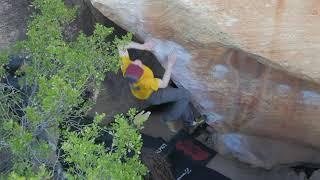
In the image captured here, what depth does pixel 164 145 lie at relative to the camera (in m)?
5.58

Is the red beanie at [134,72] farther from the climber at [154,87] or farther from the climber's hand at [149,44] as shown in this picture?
the climber's hand at [149,44]

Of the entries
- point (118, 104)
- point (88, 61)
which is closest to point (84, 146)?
point (88, 61)

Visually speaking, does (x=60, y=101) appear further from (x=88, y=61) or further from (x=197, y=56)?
(x=197, y=56)

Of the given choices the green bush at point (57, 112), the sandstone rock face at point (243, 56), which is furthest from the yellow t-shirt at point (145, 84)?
the green bush at point (57, 112)

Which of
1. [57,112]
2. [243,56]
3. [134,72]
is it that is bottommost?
[134,72]

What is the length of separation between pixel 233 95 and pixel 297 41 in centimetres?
99

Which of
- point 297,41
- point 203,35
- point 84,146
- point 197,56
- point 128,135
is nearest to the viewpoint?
point 84,146

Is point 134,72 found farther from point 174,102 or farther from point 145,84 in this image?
point 174,102

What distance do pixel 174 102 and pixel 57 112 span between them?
206cm

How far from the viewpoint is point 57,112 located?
3.34 meters

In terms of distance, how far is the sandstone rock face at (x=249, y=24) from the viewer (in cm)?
391

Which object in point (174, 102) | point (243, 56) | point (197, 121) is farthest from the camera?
point (197, 121)

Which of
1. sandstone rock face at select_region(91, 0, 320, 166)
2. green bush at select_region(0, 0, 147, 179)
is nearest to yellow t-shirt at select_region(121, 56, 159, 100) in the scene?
sandstone rock face at select_region(91, 0, 320, 166)

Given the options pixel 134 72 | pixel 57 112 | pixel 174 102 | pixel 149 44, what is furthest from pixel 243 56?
pixel 57 112
